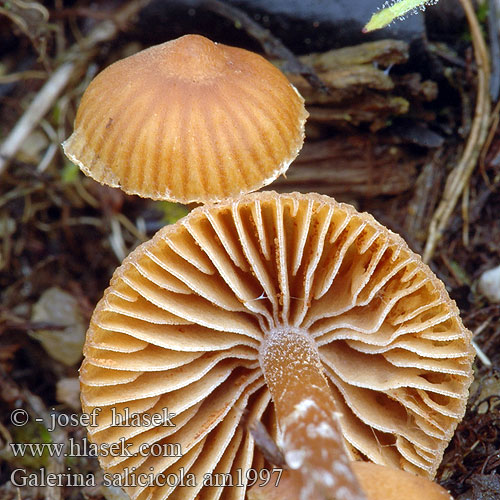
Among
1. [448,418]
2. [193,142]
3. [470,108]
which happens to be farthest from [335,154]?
[448,418]

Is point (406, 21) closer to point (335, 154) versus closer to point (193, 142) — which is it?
point (335, 154)

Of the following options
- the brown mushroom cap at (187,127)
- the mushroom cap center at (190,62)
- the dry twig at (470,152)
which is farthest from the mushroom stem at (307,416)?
the dry twig at (470,152)

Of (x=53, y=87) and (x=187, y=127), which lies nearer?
(x=187, y=127)

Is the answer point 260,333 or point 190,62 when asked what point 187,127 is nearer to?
point 190,62

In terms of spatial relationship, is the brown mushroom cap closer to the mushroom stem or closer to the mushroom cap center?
the mushroom cap center

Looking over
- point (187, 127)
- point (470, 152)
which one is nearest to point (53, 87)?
point (187, 127)

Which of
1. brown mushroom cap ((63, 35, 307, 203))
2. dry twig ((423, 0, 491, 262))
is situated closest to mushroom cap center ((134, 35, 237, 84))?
brown mushroom cap ((63, 35, 307, 203))

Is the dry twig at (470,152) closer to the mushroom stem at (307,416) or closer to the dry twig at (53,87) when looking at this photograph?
the mushroom stem at (307,416)
